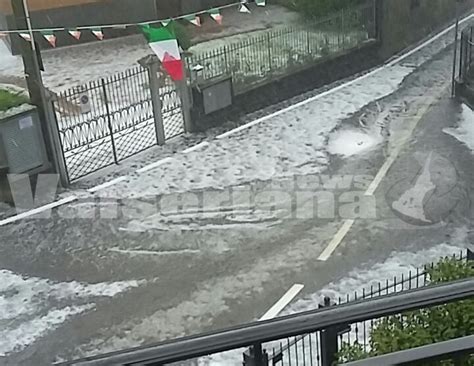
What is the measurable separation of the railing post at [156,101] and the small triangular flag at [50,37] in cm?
102

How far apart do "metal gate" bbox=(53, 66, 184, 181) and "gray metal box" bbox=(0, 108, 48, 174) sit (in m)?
0.18

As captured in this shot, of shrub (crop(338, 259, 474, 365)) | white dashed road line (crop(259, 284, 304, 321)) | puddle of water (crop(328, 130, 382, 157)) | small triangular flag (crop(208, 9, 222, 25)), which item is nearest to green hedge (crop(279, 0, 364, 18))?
small triangular flag (crop(208, 9, 222, 25))

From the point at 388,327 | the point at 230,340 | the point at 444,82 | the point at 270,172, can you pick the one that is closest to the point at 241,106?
the point at 270,172

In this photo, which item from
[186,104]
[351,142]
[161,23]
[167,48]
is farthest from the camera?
[161,23]

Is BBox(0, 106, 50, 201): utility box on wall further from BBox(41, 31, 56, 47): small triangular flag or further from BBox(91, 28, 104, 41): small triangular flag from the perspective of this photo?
BBox(91, 28, 104, 41): small triangular flag

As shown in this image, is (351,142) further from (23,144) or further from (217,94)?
(23,144)

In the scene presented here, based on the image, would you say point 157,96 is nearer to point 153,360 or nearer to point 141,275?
point 141,275

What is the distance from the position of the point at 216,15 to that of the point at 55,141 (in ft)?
8.73


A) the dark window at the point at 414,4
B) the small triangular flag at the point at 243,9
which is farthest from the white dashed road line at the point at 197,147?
the dark window at the point at 414,4

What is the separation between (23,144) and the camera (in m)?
4.52

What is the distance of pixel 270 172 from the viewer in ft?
14.5

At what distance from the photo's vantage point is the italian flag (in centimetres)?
527

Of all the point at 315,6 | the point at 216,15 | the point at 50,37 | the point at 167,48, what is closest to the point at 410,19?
the point at 315,6

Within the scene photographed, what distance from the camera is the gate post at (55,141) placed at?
14.8 feet
